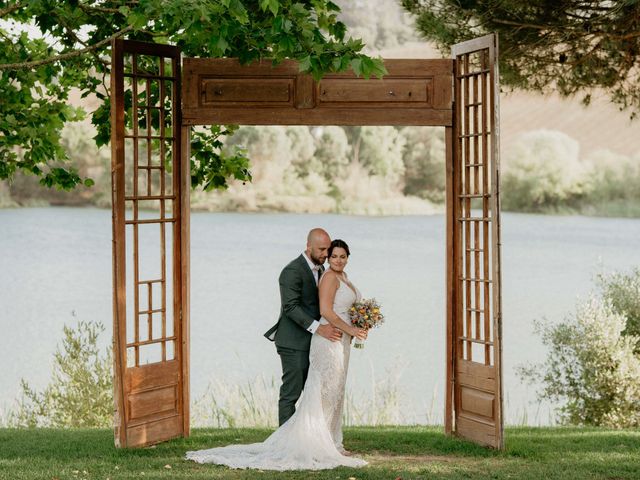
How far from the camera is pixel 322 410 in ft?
21.7

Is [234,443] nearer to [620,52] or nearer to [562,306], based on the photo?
[620,52]

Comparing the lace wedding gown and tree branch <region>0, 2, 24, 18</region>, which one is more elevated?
tree branch <region>0, 2, 24, 18</region>

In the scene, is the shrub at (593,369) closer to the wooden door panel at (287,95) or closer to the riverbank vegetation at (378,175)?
the wooden door panel at (287,95)

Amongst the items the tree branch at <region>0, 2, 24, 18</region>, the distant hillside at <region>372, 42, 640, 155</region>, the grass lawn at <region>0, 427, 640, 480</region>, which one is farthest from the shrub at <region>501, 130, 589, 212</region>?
the tree branch at <region>0, 2, 24, 18</region>

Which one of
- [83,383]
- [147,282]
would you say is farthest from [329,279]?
[83,383]

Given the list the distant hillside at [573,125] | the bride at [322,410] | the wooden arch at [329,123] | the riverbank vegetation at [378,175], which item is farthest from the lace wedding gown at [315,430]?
the distant hillside at [573,125]

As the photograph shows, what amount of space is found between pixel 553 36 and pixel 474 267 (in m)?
3.07

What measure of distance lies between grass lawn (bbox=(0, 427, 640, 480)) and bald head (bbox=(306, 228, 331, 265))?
4.67ft

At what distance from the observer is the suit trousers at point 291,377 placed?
267 inches

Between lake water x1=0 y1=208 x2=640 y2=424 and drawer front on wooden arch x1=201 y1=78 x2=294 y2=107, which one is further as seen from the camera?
lake water x1=0 y1=208 x2=640 y2=424

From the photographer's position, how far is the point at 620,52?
9312 millimetres

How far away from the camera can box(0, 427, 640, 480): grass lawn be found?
6.15 m

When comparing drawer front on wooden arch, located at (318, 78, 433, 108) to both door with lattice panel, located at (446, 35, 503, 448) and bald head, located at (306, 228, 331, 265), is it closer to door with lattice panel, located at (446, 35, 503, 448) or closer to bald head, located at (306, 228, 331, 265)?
door with lattice panel, located at (446, 35, 503, 448)

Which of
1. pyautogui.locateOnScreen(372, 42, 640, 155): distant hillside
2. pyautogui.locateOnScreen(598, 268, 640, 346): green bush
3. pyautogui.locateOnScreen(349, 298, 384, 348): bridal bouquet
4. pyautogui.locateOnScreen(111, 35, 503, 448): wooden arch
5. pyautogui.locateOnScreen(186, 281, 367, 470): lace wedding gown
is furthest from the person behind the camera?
pyautogui.locateOnScreen(372, 42, 640, 155): distant hillside
